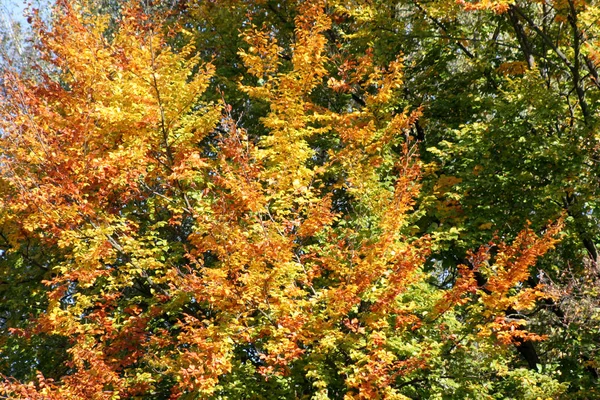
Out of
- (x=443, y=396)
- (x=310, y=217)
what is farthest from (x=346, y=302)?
(x=443, y=396)

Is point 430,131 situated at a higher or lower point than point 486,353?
higher

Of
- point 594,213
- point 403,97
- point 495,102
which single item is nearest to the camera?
point 594,213

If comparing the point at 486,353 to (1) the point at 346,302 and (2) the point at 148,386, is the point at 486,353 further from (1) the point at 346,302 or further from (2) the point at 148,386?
(2) the point at 148,386

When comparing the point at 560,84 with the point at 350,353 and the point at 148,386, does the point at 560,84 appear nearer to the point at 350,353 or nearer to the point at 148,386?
the point at 350,353

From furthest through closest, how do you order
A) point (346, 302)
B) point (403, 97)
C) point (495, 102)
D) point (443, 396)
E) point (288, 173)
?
point (403, 97) → point (495, 102) → point (288, 173) → point (443, 396) → point (346, 302)

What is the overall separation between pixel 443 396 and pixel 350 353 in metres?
1.39

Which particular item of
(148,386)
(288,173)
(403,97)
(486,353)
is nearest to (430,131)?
(403,97)

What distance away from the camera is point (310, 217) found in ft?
28.8

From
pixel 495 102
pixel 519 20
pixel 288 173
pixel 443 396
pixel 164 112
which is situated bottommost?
pixel 443 396

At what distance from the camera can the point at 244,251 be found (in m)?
7.99

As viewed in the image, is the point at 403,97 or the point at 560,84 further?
the point at 403,97

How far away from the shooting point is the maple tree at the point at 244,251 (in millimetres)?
8148

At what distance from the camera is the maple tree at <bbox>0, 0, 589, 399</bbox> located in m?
8.15

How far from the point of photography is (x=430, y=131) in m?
14.1
